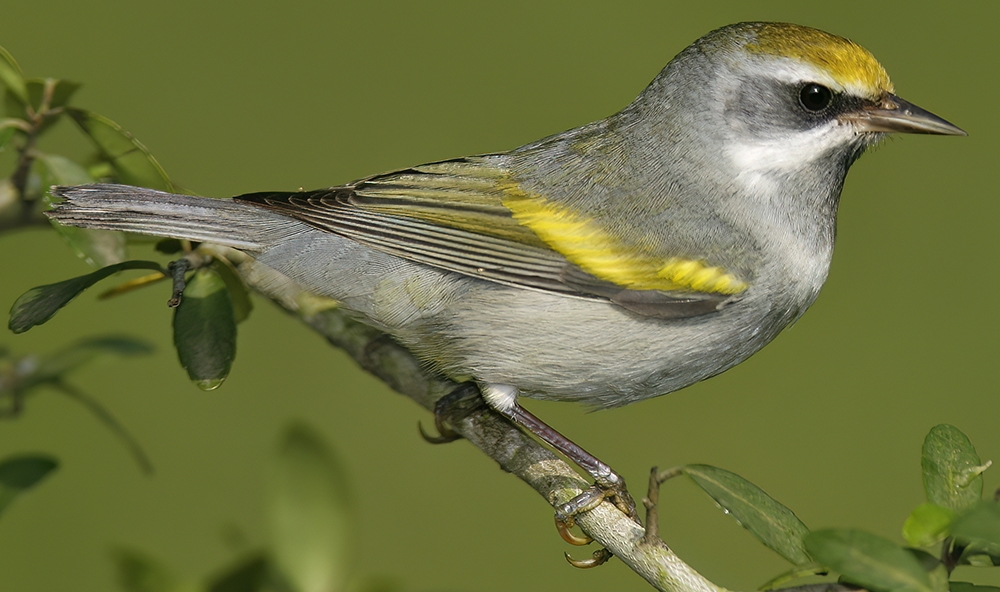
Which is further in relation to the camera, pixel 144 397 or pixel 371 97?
pixel 371 97

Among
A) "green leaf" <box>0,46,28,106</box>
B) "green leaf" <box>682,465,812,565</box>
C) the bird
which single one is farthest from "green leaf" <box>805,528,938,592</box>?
"green leaf" <box>0,46,28,106</box>

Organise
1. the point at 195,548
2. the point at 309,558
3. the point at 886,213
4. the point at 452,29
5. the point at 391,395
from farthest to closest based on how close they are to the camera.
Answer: the point at 452,29, the point at 886,213, the point at 391,395, the point at 195,548, the point at 309,558

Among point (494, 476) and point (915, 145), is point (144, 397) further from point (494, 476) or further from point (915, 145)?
point (915, 145)

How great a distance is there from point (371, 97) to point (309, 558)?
4218 millimetres

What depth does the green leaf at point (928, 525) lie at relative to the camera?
1452 millimetres

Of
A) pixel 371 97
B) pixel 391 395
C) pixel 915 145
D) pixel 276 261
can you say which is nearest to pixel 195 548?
pixel 391 395

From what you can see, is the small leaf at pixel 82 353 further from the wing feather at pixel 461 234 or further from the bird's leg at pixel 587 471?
the bird's leg at pixel 587 471

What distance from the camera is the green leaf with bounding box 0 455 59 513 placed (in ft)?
5.73

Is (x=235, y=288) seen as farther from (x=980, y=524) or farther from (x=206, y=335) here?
(x=980, y=524)

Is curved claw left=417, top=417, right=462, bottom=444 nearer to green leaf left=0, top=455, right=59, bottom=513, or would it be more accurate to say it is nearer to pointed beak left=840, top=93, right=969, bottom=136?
green leaf left=0, top=455, right=59, bottom=513

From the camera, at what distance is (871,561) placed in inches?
55.5

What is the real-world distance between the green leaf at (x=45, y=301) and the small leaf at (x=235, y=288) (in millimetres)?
379

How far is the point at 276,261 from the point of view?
8.61 ft

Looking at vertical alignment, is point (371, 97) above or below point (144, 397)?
above
